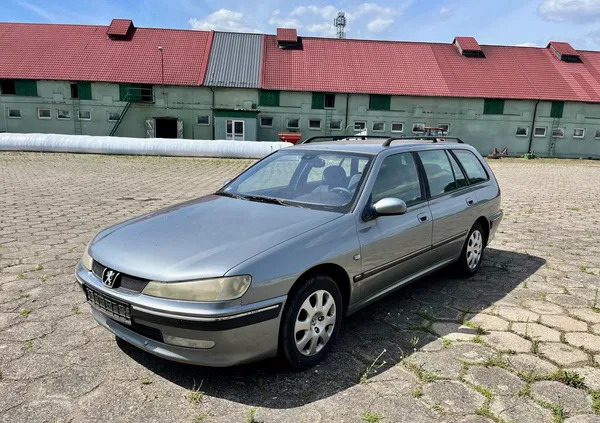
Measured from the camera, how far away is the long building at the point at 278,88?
31641mm

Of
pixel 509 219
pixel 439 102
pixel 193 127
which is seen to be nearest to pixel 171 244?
pixel 509 219

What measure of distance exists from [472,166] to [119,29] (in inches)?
1395

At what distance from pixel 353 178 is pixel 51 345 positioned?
107 inches

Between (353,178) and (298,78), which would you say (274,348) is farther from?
(298,78)

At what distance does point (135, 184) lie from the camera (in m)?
12.6

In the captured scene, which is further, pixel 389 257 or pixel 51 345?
pixel 389 257

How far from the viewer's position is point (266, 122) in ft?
107

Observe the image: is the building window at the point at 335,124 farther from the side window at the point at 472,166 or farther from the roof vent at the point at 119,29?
the side window at the point at 472,166

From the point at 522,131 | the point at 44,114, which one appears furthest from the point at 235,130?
the point at 522,131

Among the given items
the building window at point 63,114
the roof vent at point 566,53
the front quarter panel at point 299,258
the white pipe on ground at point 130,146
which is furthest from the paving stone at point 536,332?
the roof vent at point 566,53

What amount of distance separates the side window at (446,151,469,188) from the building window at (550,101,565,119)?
112ft

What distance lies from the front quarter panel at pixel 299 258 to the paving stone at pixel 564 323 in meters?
1.93

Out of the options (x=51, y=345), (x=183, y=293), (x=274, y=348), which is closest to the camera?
(x=183, y=293)

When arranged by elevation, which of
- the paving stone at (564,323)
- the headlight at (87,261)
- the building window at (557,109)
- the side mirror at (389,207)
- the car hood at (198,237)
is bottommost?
the paving stone at (564,323)
